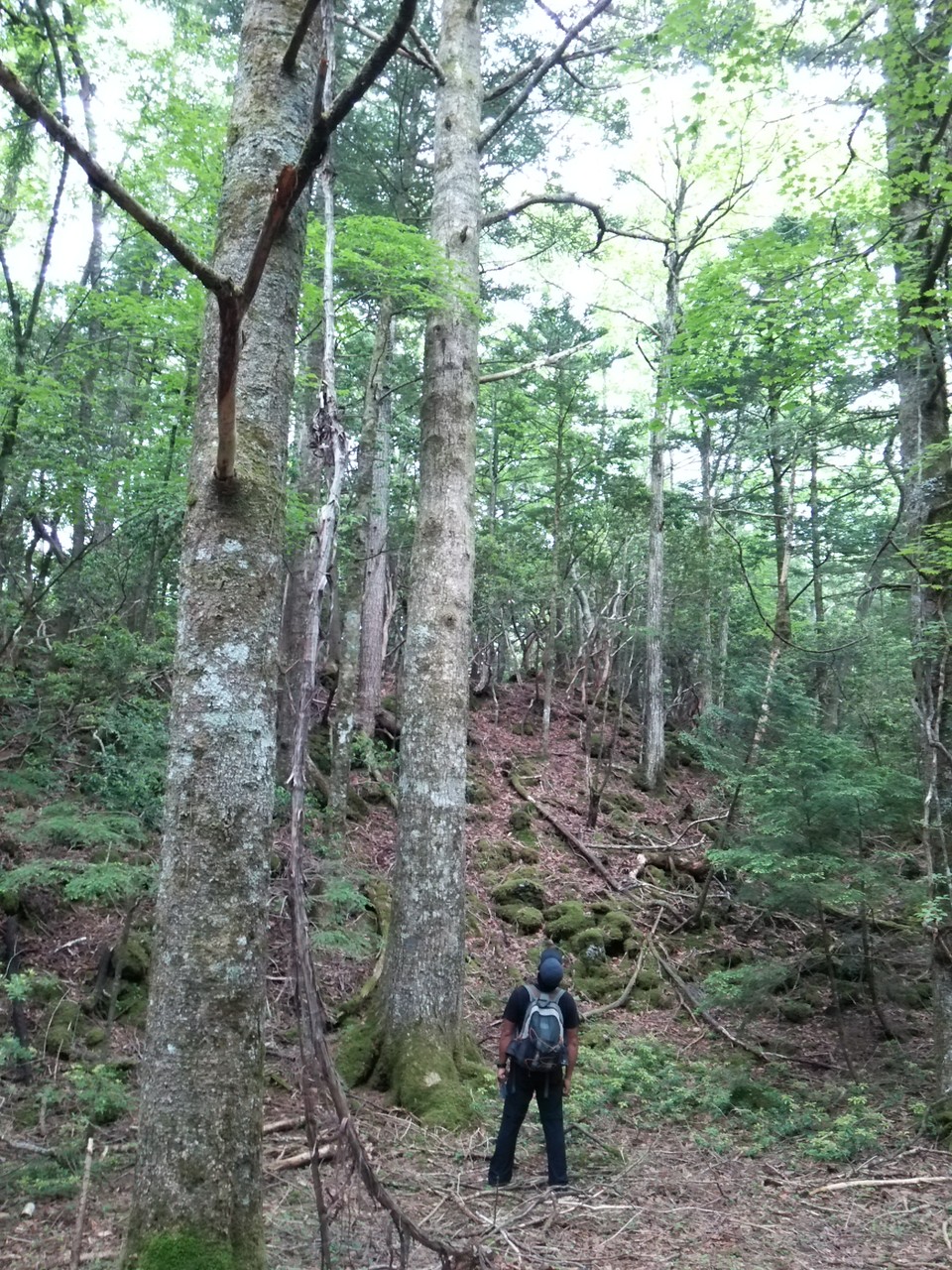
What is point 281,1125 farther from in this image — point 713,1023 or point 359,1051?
point 713,1023

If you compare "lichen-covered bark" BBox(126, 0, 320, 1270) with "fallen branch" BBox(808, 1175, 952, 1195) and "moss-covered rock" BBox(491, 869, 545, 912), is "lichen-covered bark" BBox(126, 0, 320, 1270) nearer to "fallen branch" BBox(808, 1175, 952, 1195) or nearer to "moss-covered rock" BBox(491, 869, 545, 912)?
"fallen branch" BBox(808, 1175, 952, 1195)

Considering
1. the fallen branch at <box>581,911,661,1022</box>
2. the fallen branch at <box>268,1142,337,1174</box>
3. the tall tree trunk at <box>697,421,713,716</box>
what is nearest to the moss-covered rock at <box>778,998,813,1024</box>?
the fallen branch at <box>581,911,661,1022</box>

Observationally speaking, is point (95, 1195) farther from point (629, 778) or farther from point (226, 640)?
point (629, 778)

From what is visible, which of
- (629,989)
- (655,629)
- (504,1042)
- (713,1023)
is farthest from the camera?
(655,629)

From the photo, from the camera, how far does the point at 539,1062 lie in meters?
5.28

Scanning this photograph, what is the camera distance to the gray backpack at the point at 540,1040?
529 centimetres

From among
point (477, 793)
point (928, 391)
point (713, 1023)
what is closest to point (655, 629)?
point (477, 793)

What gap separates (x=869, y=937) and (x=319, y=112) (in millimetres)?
9162

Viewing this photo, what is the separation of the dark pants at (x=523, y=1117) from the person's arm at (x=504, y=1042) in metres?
0.08

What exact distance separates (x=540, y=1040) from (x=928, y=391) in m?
6.37

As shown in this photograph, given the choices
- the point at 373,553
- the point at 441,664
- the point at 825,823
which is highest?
the point at 373,553

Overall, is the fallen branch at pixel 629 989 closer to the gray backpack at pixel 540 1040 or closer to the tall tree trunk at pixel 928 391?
the tall tree trunk at pixel 928 391

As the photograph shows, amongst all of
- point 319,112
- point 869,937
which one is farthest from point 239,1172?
point 869,937

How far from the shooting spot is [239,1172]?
2.66 m
